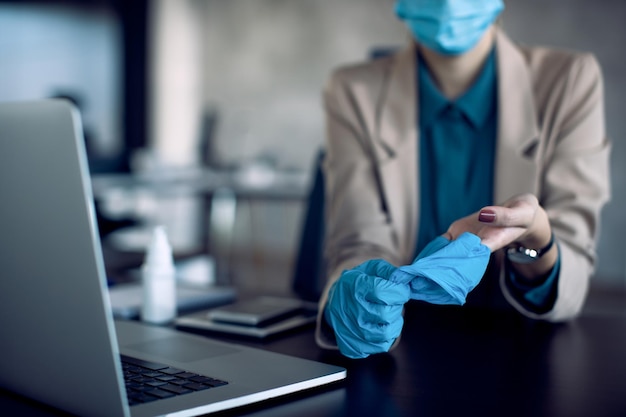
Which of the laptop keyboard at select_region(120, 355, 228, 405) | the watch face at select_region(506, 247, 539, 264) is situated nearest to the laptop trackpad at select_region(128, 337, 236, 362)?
the laptop keyboard at select_region(120, 355, 228, 405)

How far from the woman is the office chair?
260mm

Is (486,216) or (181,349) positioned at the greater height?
(486,216)

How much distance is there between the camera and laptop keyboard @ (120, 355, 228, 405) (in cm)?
60

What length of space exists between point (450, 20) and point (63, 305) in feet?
2.83

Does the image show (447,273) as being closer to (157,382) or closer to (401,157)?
(157,382)

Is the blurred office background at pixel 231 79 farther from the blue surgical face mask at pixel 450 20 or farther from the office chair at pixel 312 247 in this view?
the blue surgical face mask at pixel 450 20

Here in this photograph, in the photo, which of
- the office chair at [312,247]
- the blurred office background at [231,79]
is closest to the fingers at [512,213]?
the office chair at [312,247]

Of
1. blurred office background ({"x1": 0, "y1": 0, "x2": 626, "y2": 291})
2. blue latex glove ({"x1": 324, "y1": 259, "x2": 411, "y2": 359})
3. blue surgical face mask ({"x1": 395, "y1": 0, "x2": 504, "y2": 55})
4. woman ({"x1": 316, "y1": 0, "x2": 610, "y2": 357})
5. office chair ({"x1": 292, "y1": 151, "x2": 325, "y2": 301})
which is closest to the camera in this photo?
blue latex glove ({"x1": 324, "y1": 259, "x2": 411, "y2": 359})

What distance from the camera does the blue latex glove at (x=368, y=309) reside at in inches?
28.0

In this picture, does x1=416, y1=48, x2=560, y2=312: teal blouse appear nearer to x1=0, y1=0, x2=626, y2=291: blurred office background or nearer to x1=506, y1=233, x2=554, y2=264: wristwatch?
x1=506, y1=233, x2=554, y2=264: wristwatch

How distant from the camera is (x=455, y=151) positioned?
1.30 metres

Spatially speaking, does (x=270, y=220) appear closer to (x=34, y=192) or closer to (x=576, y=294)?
(x=576, y=294)

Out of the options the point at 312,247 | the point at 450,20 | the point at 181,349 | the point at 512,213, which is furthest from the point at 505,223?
the point at 312,247

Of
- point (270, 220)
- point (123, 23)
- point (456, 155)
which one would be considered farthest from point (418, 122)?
point (123, 23)
